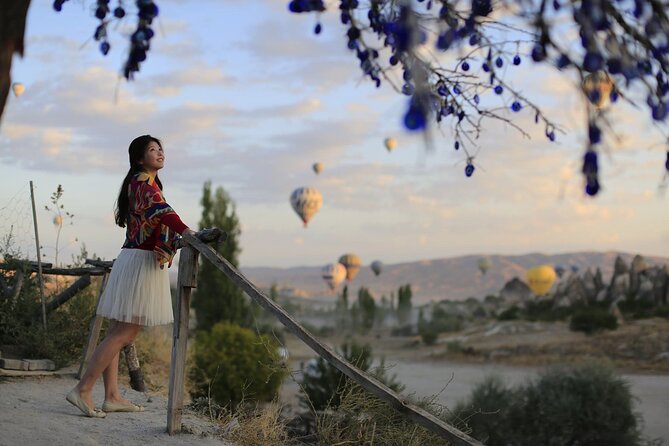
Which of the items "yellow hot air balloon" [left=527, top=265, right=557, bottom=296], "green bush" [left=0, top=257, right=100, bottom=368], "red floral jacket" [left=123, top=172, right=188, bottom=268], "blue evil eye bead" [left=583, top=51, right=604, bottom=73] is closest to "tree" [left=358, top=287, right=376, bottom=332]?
"yellow hot air balloon" [left=527, top=265, right=557, bottom=296]

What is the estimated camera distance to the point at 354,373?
475 centimetres

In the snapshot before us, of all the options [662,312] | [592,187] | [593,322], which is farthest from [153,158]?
[662,312]

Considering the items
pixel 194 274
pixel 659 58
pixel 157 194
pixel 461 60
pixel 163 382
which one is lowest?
pixel 163 382

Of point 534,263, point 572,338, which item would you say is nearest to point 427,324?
point 572,338

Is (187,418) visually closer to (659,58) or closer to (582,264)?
(659,58)

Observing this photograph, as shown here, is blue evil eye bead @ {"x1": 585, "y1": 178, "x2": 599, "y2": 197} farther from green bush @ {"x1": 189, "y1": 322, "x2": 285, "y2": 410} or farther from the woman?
green bush @ {"x1": 189, "y1": 322, "x2": 285, "y2": 410}

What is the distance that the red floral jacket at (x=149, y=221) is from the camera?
515cm

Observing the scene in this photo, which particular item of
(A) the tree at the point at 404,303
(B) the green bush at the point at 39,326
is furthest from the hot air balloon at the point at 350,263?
(B) the green bush at the point at 39,326

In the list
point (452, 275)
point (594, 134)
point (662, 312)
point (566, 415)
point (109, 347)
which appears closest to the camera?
point (594, 134)

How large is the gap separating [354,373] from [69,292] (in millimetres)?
4431

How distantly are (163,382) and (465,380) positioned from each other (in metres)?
17.3

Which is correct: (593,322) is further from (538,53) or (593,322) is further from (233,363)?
(538,53)

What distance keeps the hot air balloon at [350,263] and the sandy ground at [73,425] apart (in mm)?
55698

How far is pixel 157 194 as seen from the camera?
17.0ft
